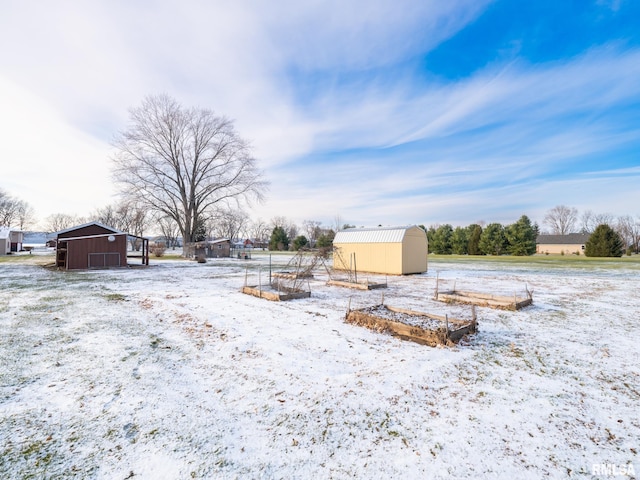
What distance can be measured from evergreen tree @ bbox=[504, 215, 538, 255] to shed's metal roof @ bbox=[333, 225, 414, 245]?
29545mm

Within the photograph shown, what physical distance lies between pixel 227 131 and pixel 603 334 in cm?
3550

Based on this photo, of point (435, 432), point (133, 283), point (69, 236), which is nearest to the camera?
point (435, 432)

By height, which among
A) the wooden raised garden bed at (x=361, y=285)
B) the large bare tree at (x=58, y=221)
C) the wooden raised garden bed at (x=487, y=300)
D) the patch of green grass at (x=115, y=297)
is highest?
the large bare tree at (x=58, y=221)

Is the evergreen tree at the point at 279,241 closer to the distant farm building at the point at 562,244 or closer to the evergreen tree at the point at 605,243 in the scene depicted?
the evergreen tree at the point at 605,243

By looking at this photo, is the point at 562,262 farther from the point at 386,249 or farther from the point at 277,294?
the point at 277,294

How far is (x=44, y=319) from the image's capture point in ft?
23.7

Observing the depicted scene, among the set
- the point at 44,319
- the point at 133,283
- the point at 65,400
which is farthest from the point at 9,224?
the point at 65,400

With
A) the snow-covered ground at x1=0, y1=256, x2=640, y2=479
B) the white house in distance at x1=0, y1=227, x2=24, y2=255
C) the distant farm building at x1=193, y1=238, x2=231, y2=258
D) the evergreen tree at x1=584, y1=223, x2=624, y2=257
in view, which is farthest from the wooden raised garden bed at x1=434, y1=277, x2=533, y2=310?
the white house in distance at x1=0, y1=227, x2=24, y2=255

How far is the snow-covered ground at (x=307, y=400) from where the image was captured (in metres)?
2.76

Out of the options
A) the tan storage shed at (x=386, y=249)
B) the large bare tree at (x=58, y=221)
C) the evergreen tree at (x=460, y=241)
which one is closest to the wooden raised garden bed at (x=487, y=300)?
the tan storage shed at (x=386, y=249)

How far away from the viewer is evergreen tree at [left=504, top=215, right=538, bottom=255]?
39906mm

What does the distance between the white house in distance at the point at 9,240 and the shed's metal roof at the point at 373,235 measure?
36.5 metres

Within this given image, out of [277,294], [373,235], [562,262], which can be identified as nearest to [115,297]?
[277,294]

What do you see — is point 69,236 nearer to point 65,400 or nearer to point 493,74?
point 65,400
